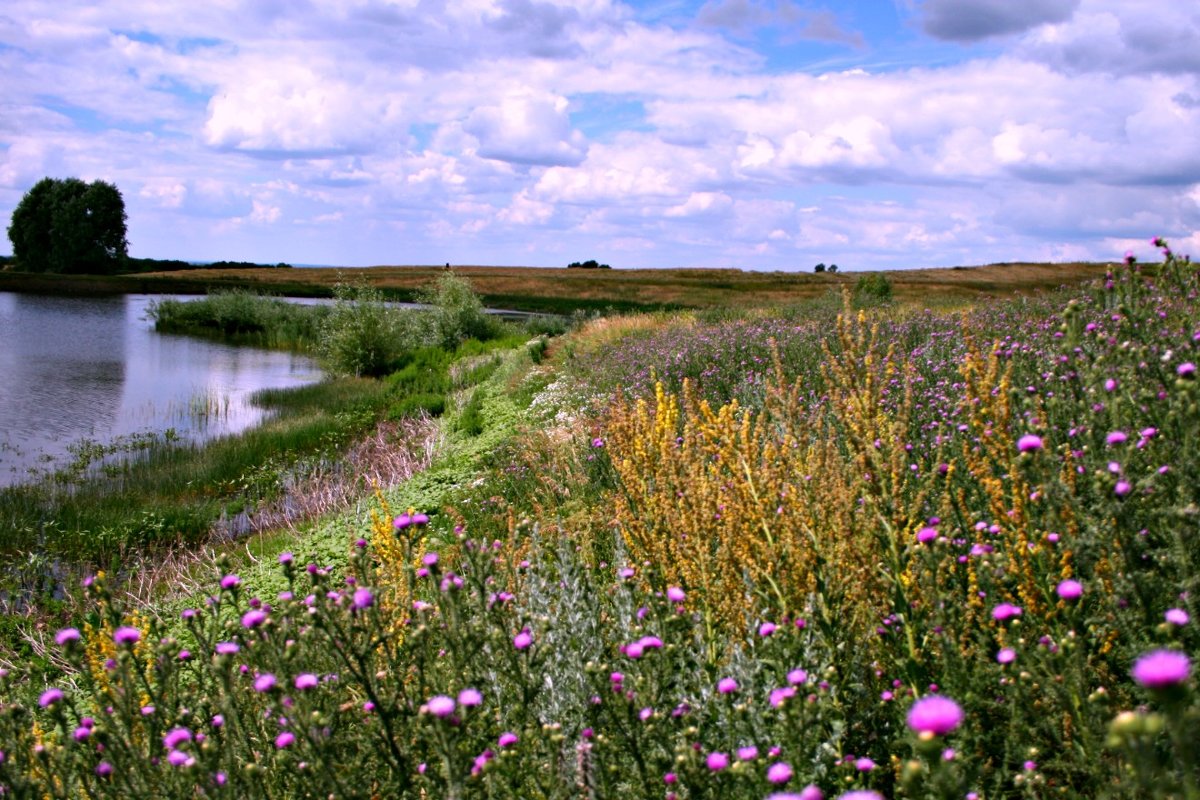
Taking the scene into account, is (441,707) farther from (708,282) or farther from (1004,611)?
(708,282)

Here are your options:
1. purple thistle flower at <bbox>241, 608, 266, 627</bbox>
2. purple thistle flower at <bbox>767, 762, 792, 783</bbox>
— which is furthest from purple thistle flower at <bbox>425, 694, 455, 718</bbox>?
purple thistle flower at <bbox>241, 608, 266, 627</bbox>

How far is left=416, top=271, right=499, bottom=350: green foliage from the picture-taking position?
2619 cm

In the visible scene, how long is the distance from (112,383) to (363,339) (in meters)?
6.29

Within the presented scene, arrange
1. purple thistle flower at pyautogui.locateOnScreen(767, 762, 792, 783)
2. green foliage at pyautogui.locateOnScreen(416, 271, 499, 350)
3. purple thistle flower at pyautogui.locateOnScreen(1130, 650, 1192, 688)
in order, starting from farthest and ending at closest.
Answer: green foliage at pyautogui.locateOnScreen(416, 271, 499, 350)
purple thistle flower at pyautogui.locateOnScreen(767, 762, 792, 783)
purple thistle flower at pyautogui.locateOnScreen(1130, 650, 1192, 688)

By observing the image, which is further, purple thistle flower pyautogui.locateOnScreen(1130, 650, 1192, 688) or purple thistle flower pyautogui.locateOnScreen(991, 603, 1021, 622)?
purple thistle flower pyautogui.locateOnScreen(991, 603, 1021, 622)

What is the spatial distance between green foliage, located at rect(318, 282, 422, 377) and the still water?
4.05ft

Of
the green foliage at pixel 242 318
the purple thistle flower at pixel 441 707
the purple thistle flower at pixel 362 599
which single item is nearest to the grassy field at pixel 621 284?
the green foliage at pixel 242 318

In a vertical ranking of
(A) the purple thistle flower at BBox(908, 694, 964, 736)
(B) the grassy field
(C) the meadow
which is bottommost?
(C) the meadow

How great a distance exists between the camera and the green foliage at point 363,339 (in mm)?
22172

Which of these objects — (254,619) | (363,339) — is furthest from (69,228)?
(254,619)

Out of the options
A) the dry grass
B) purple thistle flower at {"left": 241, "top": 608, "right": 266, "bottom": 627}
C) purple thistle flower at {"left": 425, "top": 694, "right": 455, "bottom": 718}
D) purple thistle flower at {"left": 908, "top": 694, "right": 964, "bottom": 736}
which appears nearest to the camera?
purple thistle flower at {"left": 908, "top": 694, "right": 964, "bottom": 736}

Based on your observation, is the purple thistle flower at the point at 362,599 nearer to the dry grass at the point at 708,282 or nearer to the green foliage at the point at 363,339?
the green foliage at the point at 363,339

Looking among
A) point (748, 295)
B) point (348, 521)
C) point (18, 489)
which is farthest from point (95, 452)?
point (748, 295)

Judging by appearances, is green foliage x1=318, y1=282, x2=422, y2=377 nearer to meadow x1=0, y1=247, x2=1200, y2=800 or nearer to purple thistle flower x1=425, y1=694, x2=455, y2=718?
meadow x1=0, y1=247, x2=1200, y2=800
